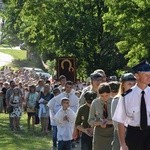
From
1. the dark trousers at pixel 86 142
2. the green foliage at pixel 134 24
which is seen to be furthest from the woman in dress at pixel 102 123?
the green foliage at pixel 134 24

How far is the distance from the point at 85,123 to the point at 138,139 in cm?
288

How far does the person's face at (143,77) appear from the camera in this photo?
830cm

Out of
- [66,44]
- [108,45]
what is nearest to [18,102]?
[66,44]

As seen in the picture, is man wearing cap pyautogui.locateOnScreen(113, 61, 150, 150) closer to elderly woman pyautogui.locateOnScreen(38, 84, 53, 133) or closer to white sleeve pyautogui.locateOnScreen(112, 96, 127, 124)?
white sleeve pyautogui.locateOnScreen(112, 96, 127, 124)

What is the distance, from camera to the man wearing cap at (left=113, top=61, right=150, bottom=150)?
27.3 feet

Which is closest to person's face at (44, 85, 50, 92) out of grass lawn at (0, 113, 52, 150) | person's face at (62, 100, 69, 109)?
grass lawn at (0, 113, 52, 150)

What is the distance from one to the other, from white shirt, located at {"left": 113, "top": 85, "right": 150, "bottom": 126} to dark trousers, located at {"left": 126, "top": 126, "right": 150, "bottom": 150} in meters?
0.10

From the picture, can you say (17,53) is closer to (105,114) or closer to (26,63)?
(26,63)

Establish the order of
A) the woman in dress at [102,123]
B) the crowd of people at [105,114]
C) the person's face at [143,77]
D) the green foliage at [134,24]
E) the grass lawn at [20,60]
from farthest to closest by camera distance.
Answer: the grass lawn at [20,60] → the green foliage at [134,24] → the woman in dress at [102,123] → the crowd of people at [105,114] → the person's face at [143,77]

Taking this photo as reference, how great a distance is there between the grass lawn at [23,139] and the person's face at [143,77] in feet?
30.5

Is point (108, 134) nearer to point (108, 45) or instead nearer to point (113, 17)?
point (113, 17)

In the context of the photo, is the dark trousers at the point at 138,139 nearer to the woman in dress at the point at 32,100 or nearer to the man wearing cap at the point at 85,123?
the man wearing cap at the point at 85,123

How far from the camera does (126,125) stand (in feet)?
28.0

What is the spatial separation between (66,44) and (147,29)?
36.1ft
